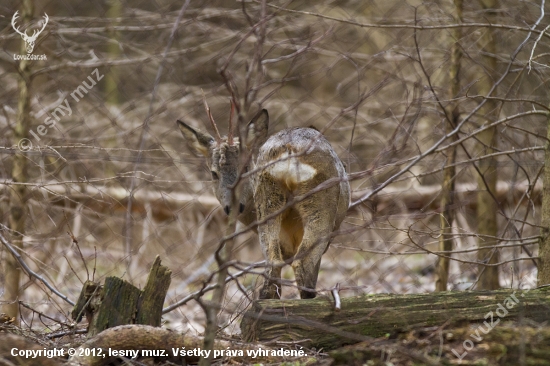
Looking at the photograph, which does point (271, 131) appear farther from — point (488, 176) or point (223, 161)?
point (488, 176)

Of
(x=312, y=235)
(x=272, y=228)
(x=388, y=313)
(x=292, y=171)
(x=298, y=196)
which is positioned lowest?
(x=388, y=313)

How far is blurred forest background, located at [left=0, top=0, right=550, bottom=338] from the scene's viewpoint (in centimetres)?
514

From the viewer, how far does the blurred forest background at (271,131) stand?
514 cm

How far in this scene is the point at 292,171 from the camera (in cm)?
472

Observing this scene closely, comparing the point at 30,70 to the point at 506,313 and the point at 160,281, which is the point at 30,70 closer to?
the point at 160,281

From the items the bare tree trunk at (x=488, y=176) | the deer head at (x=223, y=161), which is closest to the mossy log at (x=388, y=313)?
the deer head at (x=223, y=161)

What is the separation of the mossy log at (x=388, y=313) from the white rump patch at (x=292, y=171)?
1.11 m

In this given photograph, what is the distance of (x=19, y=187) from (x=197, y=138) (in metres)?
1.80

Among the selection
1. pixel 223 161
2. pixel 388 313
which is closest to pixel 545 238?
pixel 388 313

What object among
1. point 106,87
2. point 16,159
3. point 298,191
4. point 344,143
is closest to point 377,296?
point 298,191

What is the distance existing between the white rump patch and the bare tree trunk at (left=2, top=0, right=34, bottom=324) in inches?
105

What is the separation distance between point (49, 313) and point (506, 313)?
531 centimetres

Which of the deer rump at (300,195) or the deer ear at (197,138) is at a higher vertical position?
the deer ear at (197,138)

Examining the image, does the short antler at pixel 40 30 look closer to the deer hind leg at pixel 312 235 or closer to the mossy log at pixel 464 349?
the deer hind leg at pixel 312 235
